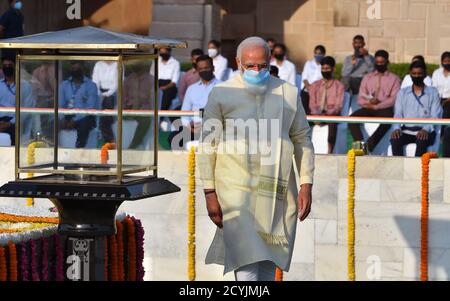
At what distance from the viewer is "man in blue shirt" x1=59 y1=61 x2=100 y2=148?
10344mm

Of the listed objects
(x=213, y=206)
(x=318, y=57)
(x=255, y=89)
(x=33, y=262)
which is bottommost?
(x=33, y=262)

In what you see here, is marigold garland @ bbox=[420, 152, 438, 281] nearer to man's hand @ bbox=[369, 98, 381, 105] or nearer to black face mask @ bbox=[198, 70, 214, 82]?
man's hand @ bbox=[369, 98, 381, 105]

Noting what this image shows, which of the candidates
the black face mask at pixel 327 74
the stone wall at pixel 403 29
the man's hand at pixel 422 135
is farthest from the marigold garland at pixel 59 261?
the stone wall at pixel 403 29

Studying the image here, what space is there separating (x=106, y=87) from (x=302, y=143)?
1311 mm

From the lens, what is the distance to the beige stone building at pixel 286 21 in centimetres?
2923

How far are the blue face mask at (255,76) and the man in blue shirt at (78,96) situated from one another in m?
1.13

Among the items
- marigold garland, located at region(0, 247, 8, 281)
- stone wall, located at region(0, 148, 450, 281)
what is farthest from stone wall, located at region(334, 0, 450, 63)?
marigold garland, located at region(0, 247, 8, 281)

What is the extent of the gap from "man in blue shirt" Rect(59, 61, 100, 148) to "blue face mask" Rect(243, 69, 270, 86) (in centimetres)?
113

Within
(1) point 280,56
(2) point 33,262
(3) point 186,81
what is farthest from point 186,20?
(2) point 33,262

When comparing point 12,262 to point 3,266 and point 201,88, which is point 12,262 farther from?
point 201,88

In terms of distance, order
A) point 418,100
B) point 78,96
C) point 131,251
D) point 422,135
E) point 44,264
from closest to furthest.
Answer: point 44,264 → point 78,96 → point 131,251 → point 422,135 → point 418,100

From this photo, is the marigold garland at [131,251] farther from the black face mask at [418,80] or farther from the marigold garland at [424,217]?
the black face mask at [418,80]

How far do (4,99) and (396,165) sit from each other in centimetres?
465

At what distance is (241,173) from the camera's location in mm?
9891
